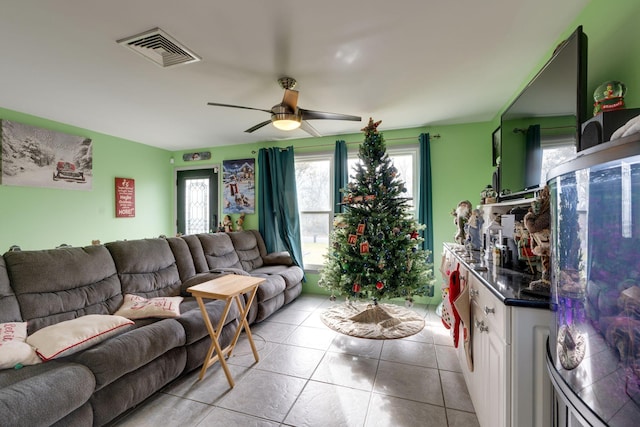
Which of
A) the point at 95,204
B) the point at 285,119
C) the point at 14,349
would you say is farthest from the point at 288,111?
the point at 95,204

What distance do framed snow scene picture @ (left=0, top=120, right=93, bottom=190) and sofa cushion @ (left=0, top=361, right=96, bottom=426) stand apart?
280cm

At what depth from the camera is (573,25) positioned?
5.39 ft

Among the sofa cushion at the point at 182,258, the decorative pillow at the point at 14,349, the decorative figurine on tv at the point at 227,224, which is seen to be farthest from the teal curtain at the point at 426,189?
the decorative pillow at the point at 14,349

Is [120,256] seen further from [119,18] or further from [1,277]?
[119,18]

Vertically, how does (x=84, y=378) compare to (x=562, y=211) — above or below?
below

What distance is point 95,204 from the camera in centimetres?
385

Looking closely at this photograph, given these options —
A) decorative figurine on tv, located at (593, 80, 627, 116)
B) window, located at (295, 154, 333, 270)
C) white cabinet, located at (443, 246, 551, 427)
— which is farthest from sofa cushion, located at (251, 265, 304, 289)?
decorative figurine on tv, located at (593, 80, 627, 116)

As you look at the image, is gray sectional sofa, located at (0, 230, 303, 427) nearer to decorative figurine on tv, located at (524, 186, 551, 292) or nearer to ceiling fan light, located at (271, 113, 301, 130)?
ceiling fan light, located at (271, 113, 301, 130)

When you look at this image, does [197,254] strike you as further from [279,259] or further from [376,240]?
[376,240]

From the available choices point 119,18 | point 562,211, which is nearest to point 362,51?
point 119,18

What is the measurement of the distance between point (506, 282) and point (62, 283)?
115 inches

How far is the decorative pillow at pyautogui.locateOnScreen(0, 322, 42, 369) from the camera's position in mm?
1412

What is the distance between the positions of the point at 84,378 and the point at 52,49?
7.27 feet

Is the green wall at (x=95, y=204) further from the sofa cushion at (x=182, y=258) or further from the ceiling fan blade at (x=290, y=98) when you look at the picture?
the ceiling fan blade at (x=290, y=98)
